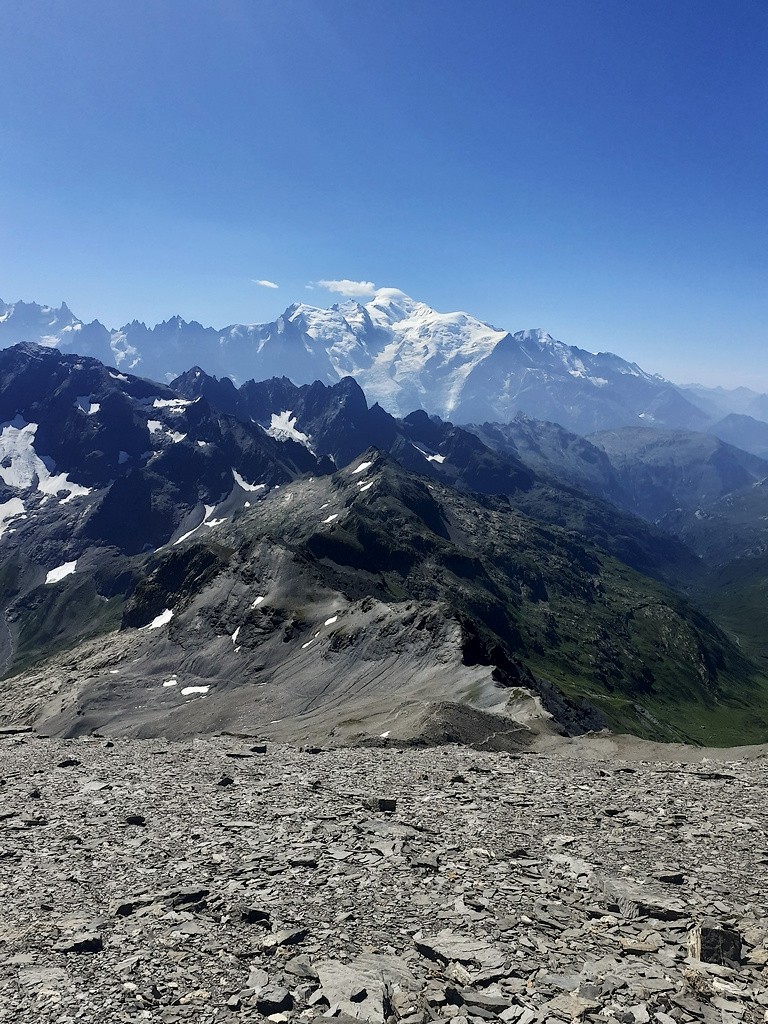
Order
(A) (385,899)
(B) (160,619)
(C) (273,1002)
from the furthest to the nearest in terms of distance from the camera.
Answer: (B) (160,619)
(A) (385,899)
(C) (273,1002)

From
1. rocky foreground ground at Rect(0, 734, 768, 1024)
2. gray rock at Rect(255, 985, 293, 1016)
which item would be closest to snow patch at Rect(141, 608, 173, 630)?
rocky foreground ground at Rect(0, 734, 768, 1024)

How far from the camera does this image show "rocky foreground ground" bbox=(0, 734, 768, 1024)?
1611cm

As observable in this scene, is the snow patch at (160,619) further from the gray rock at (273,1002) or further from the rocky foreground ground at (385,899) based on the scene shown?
the gray rock at (273,1002)

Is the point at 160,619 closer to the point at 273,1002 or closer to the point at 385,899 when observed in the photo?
the point at 385,899

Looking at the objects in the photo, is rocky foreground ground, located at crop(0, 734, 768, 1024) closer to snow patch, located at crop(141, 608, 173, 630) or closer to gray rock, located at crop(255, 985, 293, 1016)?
gray rock, located at crop(255, 985, 293, 1016)

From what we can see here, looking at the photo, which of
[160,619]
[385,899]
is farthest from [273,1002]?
[160,619]

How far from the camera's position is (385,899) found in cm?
2175

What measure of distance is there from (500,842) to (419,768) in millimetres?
16687

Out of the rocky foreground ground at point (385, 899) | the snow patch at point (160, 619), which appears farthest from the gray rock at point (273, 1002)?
the snow patch at point (160, 619)

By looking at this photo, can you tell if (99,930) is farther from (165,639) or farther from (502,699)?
(165,639)

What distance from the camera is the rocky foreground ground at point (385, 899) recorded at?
16109mm

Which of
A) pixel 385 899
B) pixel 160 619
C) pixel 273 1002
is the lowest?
pixel 160 619

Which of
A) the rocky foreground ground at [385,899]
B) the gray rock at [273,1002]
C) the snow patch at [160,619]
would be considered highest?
the gray rock at [273,1002]

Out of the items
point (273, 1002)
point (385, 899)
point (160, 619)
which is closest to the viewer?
point (273, 1002)
